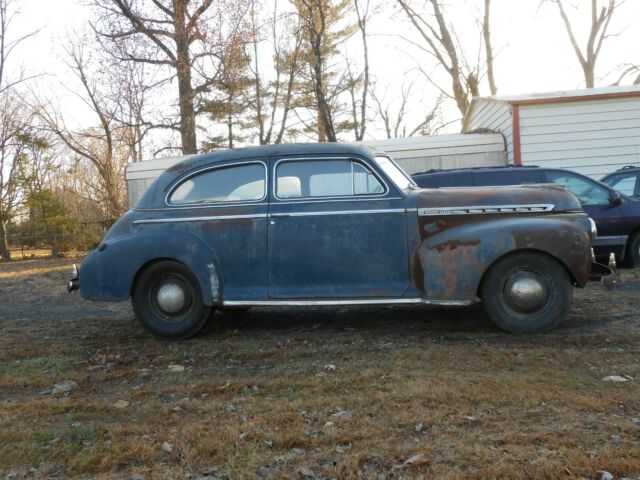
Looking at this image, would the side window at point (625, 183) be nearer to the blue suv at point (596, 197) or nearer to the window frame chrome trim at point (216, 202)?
the blue suv at point (596, 197)

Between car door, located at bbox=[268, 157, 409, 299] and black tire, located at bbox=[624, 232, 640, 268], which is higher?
car door, located at bbox=[268, 157, 409, 299]

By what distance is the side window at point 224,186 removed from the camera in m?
5.74

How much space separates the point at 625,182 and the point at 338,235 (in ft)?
23.5

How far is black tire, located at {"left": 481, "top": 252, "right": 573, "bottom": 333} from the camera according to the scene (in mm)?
5219

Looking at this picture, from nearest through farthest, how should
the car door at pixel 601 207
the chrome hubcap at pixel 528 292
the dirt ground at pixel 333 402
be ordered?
the dirt ground at pixel 333 402 → the chrome hubcap at pixel 528 292 → the car door at pixel 601 207

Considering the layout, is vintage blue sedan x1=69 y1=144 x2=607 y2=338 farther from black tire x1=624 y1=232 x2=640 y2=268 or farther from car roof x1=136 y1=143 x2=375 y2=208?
black tire x1=624 y1=232 x2=640 y2=268

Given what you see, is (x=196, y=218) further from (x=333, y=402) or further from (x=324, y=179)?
(x=333, y=402)

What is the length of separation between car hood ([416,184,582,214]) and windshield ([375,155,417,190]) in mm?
287

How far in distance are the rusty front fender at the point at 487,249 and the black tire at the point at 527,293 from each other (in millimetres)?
95

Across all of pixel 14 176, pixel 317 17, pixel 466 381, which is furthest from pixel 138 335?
pixel 14 176

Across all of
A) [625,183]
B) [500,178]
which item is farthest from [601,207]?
[500,178]

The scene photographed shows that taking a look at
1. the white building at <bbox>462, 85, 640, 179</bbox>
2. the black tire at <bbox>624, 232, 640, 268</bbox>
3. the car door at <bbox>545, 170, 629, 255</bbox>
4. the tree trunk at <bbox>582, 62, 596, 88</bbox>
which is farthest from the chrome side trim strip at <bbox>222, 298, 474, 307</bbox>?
the tree trunk at <bbox>582, 62, 596, 88</bbox>

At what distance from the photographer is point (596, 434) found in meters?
2.98

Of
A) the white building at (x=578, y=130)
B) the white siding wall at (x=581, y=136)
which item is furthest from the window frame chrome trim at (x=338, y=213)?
the white siding wall at (x=581, y=136)
